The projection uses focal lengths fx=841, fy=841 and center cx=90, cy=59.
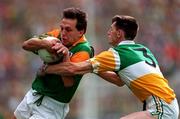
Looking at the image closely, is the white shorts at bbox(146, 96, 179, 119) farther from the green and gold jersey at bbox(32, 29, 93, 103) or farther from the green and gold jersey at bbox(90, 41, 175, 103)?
the green and gold jersey at bbox(32, 29, 93, 103)

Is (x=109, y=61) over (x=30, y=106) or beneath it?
over

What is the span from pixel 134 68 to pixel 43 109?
3.22ft

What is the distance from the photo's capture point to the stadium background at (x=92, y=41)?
48.5 feet

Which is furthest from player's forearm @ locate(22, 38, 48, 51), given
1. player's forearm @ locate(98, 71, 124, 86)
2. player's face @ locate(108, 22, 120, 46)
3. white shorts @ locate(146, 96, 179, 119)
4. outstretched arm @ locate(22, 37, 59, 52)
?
white shorts @ locate(146, 96, 179, 119)

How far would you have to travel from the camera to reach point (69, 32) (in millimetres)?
7863

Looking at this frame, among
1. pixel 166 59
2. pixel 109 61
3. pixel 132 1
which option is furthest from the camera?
pixel 132 1

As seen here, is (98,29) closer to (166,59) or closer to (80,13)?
(166,59)

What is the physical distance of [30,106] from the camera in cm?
809

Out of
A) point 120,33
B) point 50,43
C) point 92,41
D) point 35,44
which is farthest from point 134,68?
point 92,41

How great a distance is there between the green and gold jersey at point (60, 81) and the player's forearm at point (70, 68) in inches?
4.0

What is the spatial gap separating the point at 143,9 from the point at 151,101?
8389mm

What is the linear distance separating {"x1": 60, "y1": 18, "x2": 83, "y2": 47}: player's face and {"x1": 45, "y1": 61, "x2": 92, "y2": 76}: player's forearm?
283 mm

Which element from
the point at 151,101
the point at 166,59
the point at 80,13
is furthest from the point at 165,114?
the point at 166,59

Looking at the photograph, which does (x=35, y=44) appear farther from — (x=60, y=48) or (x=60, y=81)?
(x=60, y=81)
